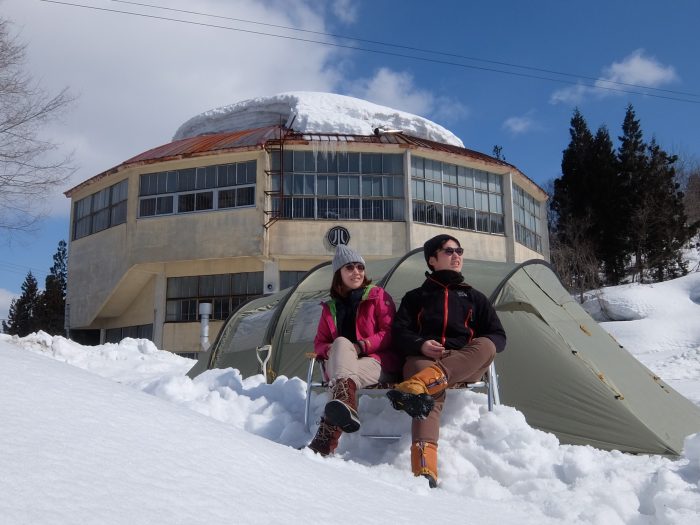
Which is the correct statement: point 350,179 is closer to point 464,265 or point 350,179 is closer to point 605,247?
point 464,265

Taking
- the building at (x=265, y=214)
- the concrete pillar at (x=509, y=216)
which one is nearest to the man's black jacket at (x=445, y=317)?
the building at (x=265, y=214)

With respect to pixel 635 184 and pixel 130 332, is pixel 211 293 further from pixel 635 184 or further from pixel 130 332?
pixel 635 184

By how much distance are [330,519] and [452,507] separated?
0.92m

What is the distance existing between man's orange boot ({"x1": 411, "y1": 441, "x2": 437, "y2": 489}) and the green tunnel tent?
1.56 meters

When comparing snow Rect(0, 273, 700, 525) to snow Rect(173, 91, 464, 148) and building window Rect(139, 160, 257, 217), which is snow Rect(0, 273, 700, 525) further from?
snow Rect(173, 91, 464, 148)

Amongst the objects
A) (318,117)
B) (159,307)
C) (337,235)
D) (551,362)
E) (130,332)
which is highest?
(318,117)

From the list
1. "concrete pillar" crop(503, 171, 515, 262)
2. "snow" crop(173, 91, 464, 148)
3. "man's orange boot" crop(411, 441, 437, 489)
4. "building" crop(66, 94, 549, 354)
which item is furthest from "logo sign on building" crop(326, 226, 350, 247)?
"man's orange boot" crop(411, 441, 437, 489)

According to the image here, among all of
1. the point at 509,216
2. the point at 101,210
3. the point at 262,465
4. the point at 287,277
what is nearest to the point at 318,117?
the point at 287,277

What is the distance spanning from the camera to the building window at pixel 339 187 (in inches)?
709

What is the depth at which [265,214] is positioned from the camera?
17.7 metres

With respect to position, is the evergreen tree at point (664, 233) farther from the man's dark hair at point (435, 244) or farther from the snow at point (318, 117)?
the man's dark hair at point (435, 244)

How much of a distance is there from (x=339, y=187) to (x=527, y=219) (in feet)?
24.8

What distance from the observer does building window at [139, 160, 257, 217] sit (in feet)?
59.8

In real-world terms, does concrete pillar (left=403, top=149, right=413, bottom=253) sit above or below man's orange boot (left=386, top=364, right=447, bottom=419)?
above
